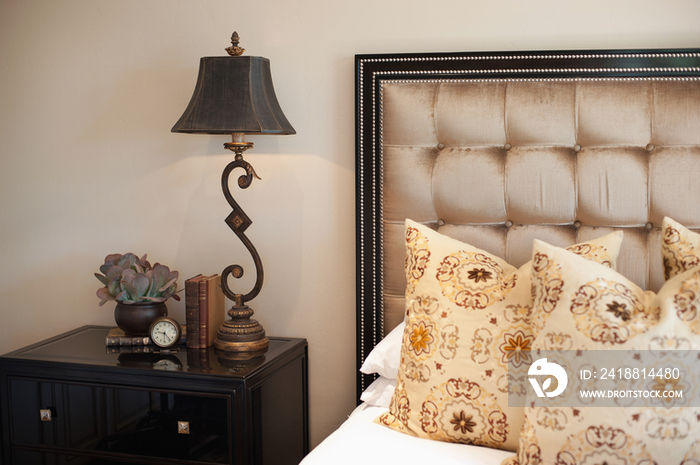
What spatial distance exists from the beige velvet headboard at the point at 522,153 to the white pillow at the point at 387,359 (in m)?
0.18

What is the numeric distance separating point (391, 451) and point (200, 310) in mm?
835

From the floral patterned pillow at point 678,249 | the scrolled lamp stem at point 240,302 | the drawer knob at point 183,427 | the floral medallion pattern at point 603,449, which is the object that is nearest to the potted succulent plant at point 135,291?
the scrolled lamp stem at point 240,302

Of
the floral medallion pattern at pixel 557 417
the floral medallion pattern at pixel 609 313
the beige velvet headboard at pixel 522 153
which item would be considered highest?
the beige velvet headboard at pixel 522 153

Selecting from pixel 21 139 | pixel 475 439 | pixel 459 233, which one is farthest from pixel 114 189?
pixel 475 439

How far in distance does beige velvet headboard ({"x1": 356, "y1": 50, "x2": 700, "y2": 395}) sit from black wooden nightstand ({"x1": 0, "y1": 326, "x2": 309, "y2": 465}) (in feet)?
1.46

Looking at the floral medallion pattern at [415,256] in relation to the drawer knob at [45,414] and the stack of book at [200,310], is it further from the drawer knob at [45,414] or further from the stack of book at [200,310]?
the drawer knob at [45,414]

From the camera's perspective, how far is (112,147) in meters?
1.98

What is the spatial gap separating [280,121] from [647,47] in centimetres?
108

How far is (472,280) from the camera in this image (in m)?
1.17

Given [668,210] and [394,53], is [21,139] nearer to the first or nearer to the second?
[394,53]

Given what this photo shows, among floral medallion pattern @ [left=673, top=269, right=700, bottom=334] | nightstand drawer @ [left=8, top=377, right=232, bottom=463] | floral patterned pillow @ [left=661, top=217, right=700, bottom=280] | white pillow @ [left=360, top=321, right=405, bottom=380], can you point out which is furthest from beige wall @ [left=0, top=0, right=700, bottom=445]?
floral medallion pattern @ [left=673, top=269, right=700, bottom=334]

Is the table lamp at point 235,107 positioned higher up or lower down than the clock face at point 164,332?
higher up

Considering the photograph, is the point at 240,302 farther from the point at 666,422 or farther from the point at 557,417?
the point at 666,422

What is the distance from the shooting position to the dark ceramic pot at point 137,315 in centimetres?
173
